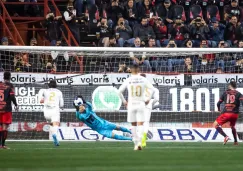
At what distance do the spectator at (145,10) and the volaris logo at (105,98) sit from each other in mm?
5726

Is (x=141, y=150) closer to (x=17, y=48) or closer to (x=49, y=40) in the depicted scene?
(x=17, y=48)

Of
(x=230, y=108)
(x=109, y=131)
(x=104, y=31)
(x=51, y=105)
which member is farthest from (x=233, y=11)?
(x=51, y=105)

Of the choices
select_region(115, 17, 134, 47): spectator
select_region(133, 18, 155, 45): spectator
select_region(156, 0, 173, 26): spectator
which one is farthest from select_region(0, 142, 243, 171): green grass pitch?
select_region(156, 0, 173, 26): spectator

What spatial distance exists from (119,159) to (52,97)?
8487mm

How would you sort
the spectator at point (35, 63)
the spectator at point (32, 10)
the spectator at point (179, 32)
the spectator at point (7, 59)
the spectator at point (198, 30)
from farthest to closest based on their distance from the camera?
the spectator at point (32, 10) → the spectator at point (198, 30) → the spectator at point (179, 32) → the spectator at point (7, 59) → the spectator at point (35, 63)

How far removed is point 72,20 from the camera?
3384 cm

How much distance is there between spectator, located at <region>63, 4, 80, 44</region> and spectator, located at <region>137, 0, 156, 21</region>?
7.70 ft

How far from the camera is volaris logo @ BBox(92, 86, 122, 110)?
2916 cm

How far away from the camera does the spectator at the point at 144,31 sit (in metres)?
32.9

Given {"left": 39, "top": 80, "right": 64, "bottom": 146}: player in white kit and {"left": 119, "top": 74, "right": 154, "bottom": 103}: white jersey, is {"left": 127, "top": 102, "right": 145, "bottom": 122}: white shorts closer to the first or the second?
{"left": 119, "top": 74, "right": 154, "bottom": 103}: white jersey

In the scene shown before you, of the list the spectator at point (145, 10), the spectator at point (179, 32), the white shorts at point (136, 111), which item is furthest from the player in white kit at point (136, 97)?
the spectator at point (145, 10)

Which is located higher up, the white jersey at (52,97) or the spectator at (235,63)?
the spectator at (235,63)

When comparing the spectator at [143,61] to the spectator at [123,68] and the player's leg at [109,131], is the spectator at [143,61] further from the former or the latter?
the player's leg at [109,131]

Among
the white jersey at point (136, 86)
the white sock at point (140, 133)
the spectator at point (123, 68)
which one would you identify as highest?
the spectator at point (123, 68)
